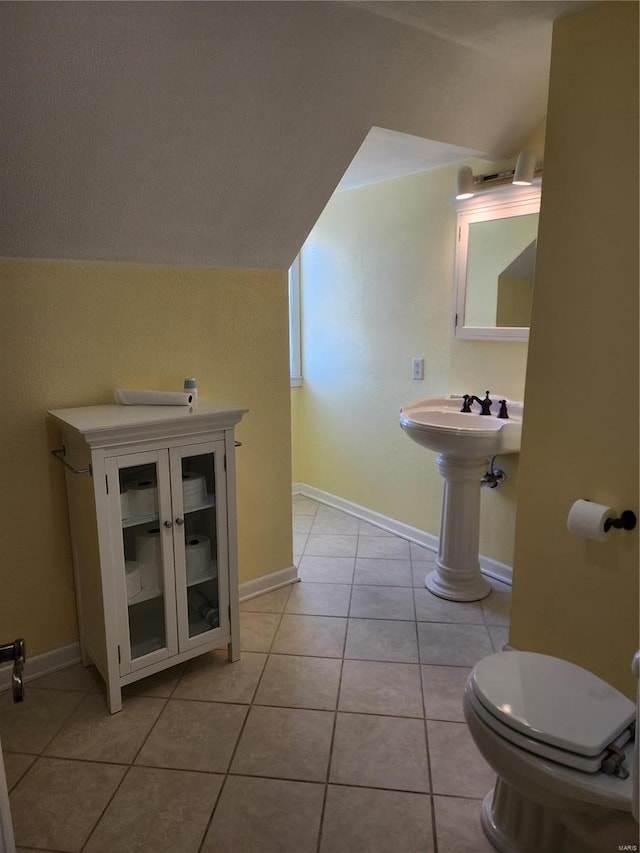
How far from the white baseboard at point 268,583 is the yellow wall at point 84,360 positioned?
10.7 inches

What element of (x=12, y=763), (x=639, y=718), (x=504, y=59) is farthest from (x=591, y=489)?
(x=12, y=763)

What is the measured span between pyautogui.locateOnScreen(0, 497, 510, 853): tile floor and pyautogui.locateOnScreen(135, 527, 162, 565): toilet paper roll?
49cm

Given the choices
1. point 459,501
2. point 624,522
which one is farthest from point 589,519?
point 459,501

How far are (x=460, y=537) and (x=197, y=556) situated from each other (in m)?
1.26

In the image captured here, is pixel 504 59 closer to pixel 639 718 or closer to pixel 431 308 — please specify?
pixel 431 308

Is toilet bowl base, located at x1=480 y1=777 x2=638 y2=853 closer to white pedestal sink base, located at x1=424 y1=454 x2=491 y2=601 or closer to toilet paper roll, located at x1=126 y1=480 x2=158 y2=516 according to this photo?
white pedestal sink base, located at x1=424 y1=454 x2=491 y2=601

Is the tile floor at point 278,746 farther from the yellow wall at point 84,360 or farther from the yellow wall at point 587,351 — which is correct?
the yellow wall at point 587,351

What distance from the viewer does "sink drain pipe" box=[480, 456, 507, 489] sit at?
2768 mm

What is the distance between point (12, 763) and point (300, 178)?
2148 mm

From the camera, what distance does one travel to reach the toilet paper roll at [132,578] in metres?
1.96

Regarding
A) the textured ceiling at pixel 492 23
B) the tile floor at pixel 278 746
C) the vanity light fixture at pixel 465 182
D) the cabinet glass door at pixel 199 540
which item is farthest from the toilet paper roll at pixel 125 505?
the vanity light fixture at pixel 465 182

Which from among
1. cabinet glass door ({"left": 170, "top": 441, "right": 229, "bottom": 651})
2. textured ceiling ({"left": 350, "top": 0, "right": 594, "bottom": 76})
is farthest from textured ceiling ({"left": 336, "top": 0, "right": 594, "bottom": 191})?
cabinet glass door ({"left": 170, "top": 441, "right": 229, "bottom": 651})

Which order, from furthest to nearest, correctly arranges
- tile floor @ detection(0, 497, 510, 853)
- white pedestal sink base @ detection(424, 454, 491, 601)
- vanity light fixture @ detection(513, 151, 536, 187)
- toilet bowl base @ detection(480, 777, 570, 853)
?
white pedestal sink base @ detection(424, 454, 491, 601)
vanity light fixture @ detection(513, 151, 536, 187)
tile floor @ detection(0, 497, 510, 853)
toilet bowl base @ detection(480, 777, 570, 853)

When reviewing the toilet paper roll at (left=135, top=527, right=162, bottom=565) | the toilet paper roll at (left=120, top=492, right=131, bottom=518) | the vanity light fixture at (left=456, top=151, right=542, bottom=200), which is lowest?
Answer: the toilet paper roll at (left=135, top=527, right=162, bottom=565)
